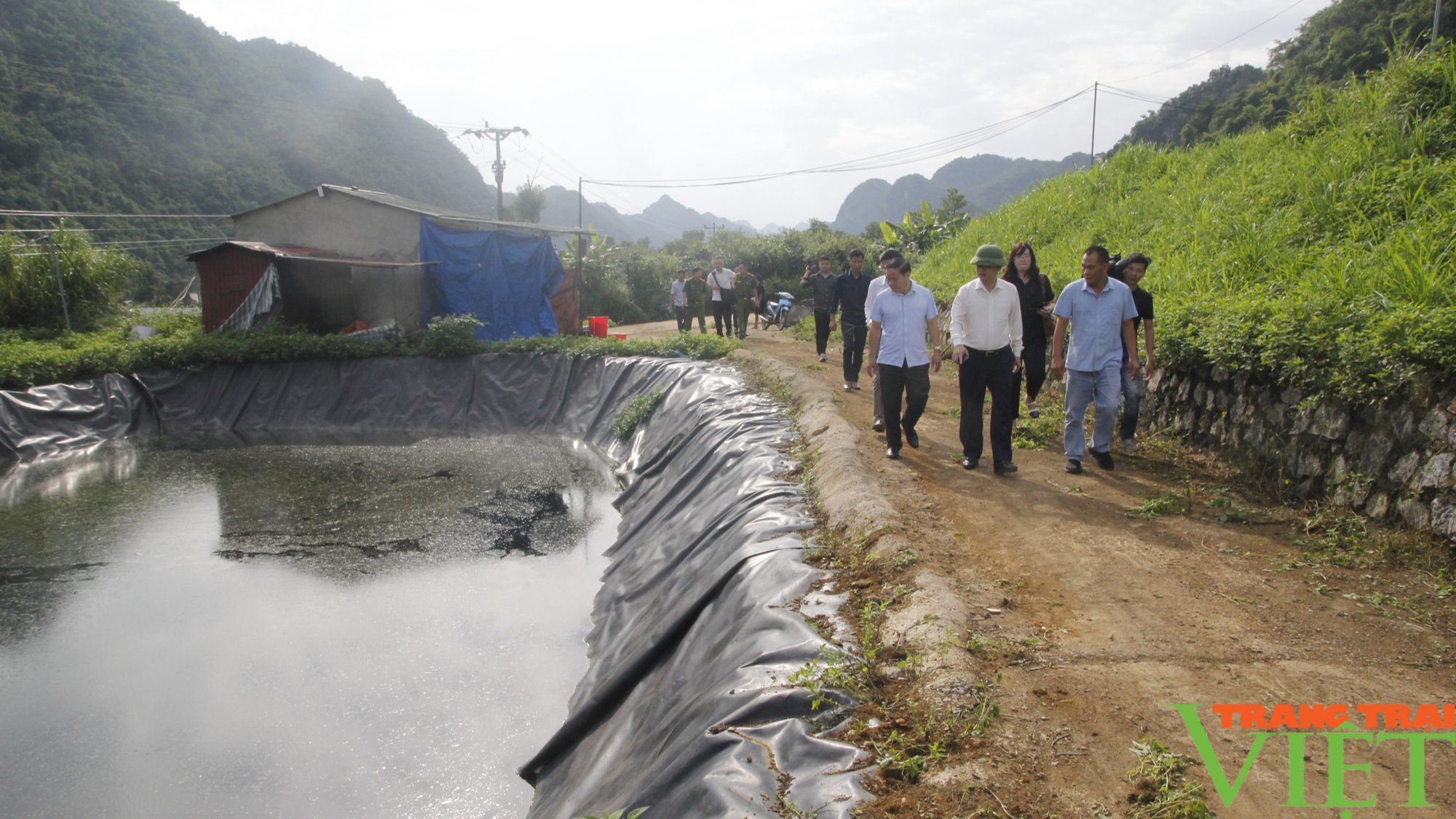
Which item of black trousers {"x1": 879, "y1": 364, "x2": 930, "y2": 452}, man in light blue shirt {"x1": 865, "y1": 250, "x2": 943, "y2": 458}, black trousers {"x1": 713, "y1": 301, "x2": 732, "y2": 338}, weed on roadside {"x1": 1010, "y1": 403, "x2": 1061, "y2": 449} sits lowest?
weed on roadside {"x1": 1010, "y1": 403, "x2": 1061, "y2": 449}

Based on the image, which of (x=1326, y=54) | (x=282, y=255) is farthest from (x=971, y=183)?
(x=282, y=255)

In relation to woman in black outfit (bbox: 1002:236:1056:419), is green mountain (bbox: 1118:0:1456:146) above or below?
above

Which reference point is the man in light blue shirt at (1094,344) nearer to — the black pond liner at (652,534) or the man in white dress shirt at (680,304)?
the black pond liner at (652,534)

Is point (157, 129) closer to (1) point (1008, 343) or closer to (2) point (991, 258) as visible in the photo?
(2) point (991, 258)

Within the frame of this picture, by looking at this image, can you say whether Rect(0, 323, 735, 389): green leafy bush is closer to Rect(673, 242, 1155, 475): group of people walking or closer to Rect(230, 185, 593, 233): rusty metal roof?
Rect(230, 185, 593, 233): rusty metal roof

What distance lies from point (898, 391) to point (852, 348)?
2.86 meters

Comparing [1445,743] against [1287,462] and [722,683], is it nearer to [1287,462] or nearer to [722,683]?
[722,683]

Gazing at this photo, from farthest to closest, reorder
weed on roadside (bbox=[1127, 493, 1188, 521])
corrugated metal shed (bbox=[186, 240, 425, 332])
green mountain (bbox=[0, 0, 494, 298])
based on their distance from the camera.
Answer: green mountain (bbox=[0, 0, 494, 298]), corrugated metal shed (bbox=[186, 240, 425, 332]), weed on roadside (bbox=[1127, 493, 1188, 521])

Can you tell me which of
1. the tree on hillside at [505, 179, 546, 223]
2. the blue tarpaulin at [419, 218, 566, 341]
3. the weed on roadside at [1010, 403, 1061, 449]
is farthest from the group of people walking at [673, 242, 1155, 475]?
the tree on hillside at [505, 179, 546, 223]

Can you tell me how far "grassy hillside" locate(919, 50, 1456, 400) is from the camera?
4531 mm

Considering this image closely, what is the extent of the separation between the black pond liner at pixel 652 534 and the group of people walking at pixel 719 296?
2.80 m

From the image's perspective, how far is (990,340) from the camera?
5625 mm

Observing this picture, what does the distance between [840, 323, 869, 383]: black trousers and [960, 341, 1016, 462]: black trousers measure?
299 cm

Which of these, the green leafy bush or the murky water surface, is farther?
the green leafy bush
